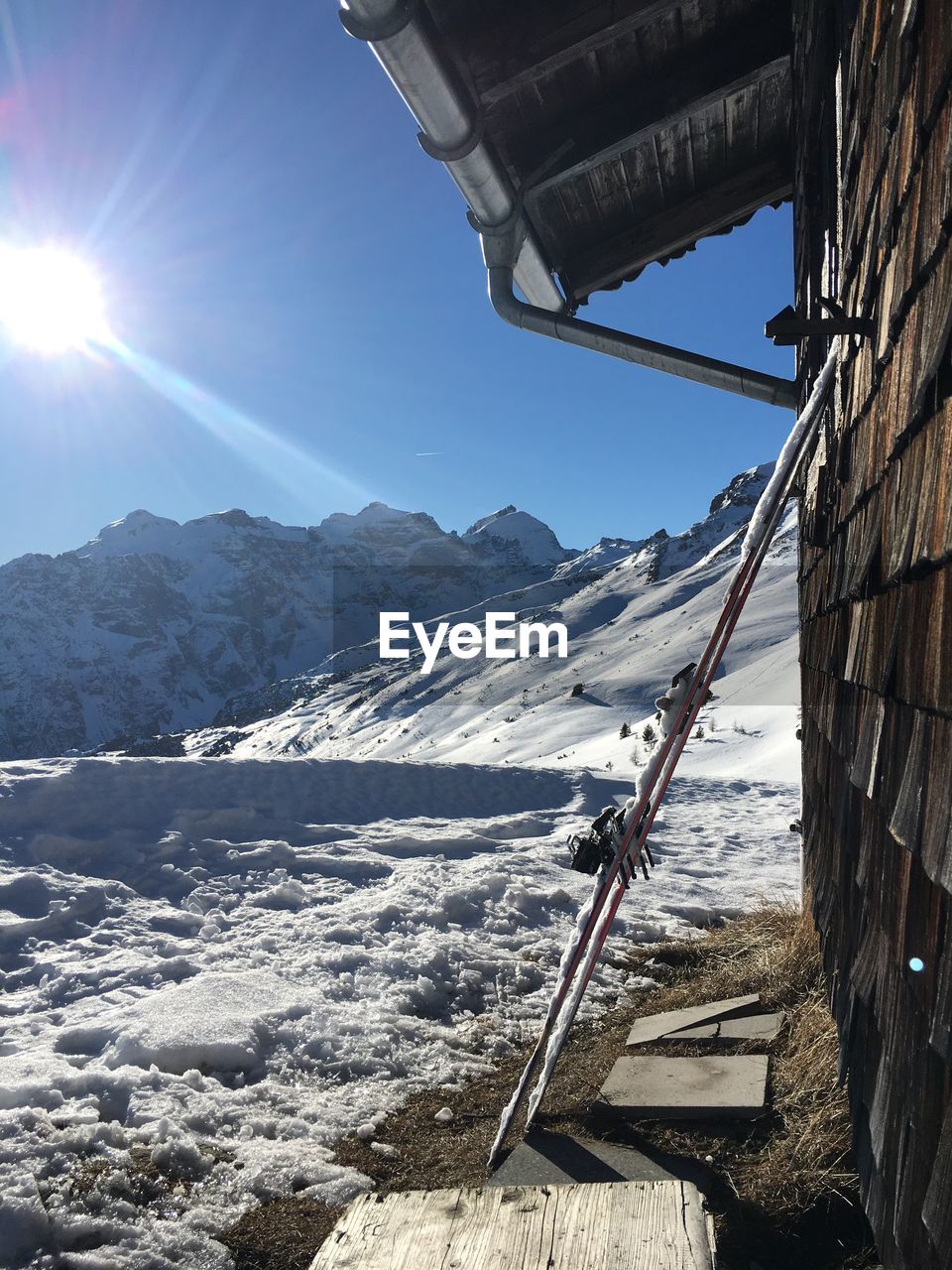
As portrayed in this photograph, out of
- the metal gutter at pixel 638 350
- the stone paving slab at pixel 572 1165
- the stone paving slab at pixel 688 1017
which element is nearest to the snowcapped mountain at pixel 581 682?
the metal gutter at pixel 638 350

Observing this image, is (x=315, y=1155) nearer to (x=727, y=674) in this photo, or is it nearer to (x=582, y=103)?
(x=582, y=103)

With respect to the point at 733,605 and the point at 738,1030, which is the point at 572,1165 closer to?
the point at 738,1030

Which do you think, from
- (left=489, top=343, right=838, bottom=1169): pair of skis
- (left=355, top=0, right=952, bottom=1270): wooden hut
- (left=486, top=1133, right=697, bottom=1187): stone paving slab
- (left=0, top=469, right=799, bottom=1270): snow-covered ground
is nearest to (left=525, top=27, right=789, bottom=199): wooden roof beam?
(left=355, top=0, right=952, bottom=1270): wooden hut

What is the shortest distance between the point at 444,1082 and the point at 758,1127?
1.56m

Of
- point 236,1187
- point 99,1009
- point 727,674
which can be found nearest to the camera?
point 236,1187

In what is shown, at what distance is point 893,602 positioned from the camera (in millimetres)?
1452

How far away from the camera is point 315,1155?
10.7 ft

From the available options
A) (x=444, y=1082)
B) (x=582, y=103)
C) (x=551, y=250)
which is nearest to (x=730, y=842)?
(x=444, y=1082)

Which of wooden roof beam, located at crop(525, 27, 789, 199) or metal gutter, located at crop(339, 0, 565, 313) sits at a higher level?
wooden roof beam, located at crop(525, 27, 789, 199)

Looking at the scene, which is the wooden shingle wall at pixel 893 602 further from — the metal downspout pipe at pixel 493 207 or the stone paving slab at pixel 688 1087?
the metal downspout pipe at pixel 493 207

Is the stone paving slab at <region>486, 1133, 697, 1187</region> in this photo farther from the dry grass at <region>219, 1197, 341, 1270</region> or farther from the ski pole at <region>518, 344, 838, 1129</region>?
the dry grass at <region>219, 1197, 341, 1270</region>

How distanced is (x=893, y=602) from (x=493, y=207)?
3.39m

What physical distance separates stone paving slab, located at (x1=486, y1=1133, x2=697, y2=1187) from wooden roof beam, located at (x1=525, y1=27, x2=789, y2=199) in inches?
173

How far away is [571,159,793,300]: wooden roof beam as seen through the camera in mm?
4844
